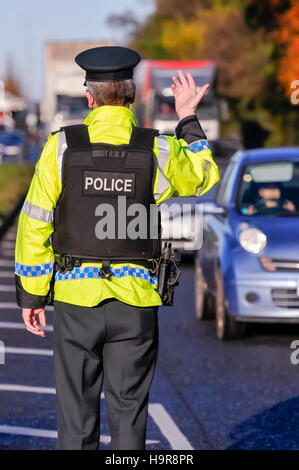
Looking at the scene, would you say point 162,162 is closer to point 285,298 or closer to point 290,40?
point 285,298

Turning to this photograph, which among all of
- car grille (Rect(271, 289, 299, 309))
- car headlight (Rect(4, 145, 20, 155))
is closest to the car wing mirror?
car grille (Rect(271, 289, 299, 309))

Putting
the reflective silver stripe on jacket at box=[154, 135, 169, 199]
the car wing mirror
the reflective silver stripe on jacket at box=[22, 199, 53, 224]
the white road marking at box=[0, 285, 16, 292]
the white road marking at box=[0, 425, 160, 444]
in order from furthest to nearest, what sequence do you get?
the white road marking at box=[0, 285, 16, 292] < the car wing mirror < the white road marking at box=[0, 425, 160, 444] < the reflective silver stripe on jacket at box=[154, 135, 169, 199] < the reflective silver stripe on jacket at box=[22, 199, 53, 224]

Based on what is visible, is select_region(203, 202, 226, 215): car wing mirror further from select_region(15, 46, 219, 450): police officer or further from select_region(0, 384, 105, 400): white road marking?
select_region(15, 46, 219, 450): police officer

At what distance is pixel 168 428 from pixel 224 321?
3.11 metres

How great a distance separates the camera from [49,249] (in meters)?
4.48

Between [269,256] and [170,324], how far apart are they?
6.56 ft

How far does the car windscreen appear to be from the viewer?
10.5 m

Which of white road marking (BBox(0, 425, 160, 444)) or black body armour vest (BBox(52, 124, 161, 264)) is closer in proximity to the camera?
black body armour vest (BBox(52, 124, 161, 264))

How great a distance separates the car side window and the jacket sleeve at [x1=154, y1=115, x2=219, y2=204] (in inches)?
238

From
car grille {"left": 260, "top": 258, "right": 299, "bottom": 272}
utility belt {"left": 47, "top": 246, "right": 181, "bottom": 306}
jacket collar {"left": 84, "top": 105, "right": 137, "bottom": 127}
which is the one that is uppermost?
jacket collar {"left": 84, "top": 105, "right": 137, "bottom": 127}

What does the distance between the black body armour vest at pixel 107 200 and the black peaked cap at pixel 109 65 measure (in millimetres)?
212

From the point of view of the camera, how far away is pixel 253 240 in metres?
9.83

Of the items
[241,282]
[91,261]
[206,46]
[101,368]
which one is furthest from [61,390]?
[206,46]

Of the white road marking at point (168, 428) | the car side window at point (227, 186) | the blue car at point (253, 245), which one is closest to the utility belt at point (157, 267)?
the white road marking at point (168, 428)
